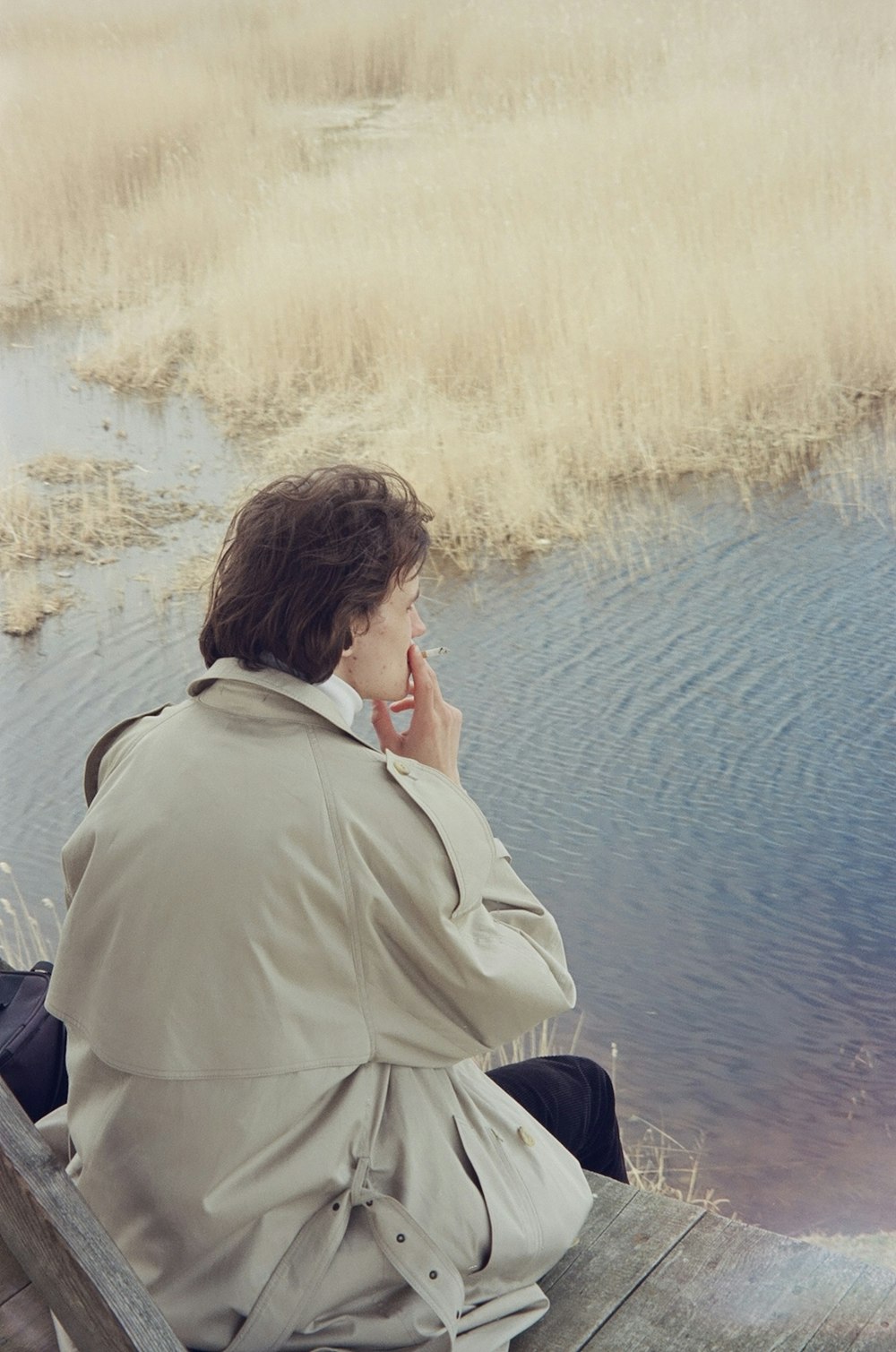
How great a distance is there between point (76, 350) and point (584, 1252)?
457 cm

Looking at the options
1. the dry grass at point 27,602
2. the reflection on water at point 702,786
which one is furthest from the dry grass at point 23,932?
the dry grass at point 27,602

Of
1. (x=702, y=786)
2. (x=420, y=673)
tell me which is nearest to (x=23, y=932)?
(x=702, y=786)

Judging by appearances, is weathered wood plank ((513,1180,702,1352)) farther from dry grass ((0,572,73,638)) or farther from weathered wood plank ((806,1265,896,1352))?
dry grass ((0,572,73,638))

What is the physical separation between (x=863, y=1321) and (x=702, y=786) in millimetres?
2239

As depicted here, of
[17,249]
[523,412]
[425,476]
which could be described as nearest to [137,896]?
[425,476]

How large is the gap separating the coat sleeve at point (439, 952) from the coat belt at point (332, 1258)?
9 cm

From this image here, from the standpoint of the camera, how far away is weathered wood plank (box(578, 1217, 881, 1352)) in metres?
0.93

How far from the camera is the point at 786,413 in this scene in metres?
4.68

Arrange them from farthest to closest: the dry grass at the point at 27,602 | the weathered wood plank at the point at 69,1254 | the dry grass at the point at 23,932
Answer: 1. the dry grass at the point at 27,602
2. the dry grass at the point at 23,932
3. the weathered wood plank at the point at 69,1254

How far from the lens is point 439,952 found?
0.83m

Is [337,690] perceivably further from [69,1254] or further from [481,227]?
[481,227]

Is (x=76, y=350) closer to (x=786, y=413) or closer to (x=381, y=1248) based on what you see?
(x=786, y=413)

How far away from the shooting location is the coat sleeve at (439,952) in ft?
2.69

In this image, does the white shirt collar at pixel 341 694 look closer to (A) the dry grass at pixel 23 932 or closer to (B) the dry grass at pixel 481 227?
(A) the dry grass at pixel 23 932
